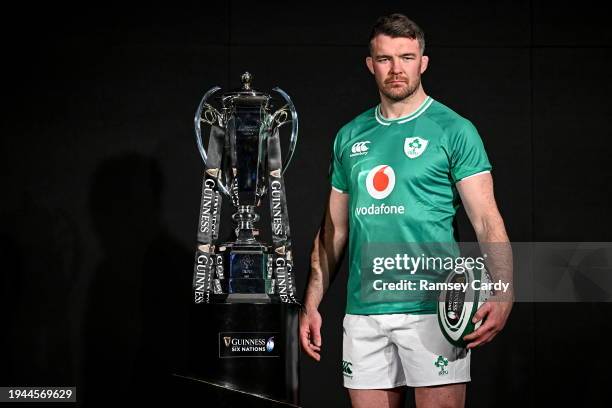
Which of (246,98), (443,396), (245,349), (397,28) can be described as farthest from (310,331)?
(397,28)

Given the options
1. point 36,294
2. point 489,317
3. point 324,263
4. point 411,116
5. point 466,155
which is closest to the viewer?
point 489,317

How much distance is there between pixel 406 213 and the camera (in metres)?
2.86

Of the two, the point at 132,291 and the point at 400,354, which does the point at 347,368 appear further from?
the point at 132,291

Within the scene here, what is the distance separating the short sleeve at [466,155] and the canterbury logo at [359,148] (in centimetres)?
29

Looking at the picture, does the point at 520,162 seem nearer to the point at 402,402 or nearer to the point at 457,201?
the point at 457,201

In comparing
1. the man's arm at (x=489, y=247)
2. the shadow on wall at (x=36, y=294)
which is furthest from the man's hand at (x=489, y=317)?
the shadow on wall at (x=36, y=294)

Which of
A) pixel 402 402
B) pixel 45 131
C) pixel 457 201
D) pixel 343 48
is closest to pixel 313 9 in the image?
pixel 343 48

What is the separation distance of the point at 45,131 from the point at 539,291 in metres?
2.43

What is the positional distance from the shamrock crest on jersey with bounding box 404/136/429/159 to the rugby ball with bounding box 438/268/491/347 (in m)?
0.40

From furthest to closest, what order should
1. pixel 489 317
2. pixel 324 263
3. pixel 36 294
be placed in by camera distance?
pixel 36 294 < pixel 324 263 < pixel 489 317

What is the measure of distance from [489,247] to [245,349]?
0.82 m

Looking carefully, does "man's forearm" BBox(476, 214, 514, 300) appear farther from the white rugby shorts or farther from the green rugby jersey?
the white rugby shorts

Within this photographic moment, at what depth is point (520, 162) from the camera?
14.1 feet

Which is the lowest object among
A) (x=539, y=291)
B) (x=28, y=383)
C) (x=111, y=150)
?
(x=28, y=383)
